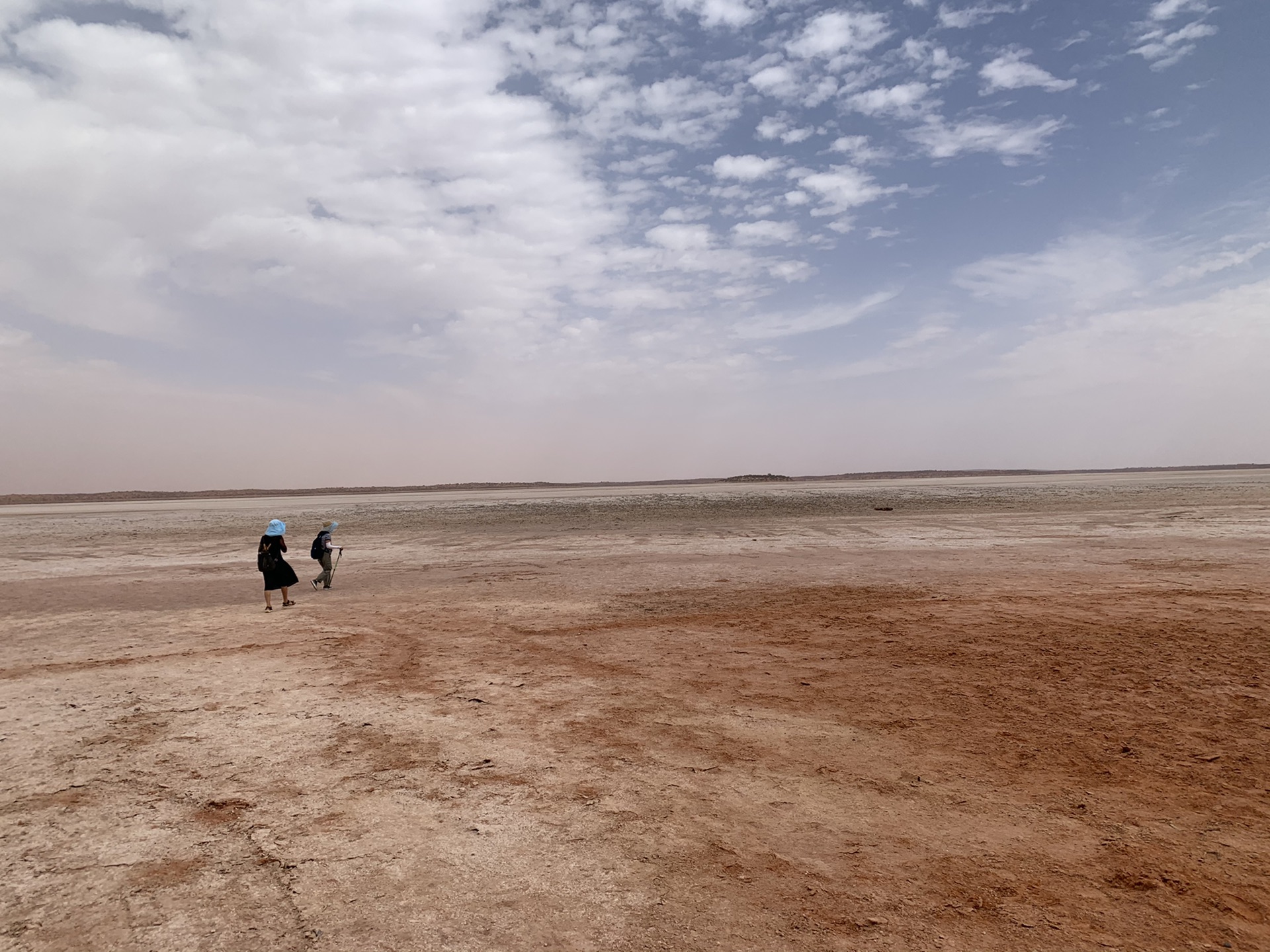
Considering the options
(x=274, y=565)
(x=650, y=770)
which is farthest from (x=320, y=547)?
(x=650, y=770)

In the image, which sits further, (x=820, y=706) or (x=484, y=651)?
(x=484, y=651)

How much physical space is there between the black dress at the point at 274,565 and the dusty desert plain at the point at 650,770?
652 mm

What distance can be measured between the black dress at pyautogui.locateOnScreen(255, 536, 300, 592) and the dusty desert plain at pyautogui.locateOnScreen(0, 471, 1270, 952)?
2.14ft

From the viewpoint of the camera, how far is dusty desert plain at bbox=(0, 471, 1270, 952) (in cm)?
346

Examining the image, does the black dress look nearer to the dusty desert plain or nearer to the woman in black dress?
the woman in black dress

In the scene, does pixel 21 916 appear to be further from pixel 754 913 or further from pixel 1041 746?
pixel 1041 746

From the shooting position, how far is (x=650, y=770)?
514cm

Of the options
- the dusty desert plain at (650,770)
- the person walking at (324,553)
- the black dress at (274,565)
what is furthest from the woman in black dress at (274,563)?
the person walking at (324,553)

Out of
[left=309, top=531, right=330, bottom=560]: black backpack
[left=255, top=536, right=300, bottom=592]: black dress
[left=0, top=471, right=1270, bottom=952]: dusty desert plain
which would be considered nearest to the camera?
[left=0, top=471, right=1270, bottom=952]: dusty desert plain

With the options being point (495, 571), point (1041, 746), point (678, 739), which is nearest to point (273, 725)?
point (678, 739)

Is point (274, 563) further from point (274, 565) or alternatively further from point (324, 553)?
point (324, 553)

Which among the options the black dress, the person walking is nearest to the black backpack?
the person walking

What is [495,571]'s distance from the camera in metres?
16.4

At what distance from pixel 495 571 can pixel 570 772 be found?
460 inches
